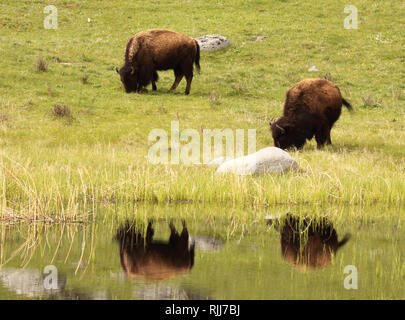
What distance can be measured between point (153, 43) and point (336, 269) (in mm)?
18178

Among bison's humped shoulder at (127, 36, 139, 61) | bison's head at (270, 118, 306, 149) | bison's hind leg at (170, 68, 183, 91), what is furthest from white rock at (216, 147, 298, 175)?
bison's hind leg at (170, 68, 183, 91)

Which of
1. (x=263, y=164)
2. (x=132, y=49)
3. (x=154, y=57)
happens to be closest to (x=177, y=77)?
(x=154, y=57)

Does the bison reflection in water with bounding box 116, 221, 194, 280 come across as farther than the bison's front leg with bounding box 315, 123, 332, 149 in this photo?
No

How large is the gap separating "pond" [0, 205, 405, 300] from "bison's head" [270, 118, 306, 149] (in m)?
6.43

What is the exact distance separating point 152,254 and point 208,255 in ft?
2.10

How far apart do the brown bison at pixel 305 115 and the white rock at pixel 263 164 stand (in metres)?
3.83

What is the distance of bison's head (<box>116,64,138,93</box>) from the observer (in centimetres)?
2293

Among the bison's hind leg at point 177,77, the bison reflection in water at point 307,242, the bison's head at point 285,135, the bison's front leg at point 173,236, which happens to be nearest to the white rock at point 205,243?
the bison's front leg at point 173,236

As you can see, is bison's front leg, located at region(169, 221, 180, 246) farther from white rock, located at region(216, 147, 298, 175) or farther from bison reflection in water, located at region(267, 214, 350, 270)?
white rock, located at region(216, 147, 298, 175)

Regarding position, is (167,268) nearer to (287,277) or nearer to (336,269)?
(287,277)

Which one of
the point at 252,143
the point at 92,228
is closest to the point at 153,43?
the point at 252,143

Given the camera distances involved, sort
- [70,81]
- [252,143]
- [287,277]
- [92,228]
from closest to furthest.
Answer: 1. [287,277]
2. [92,228]
3. [252,143]
4. [70,81]
